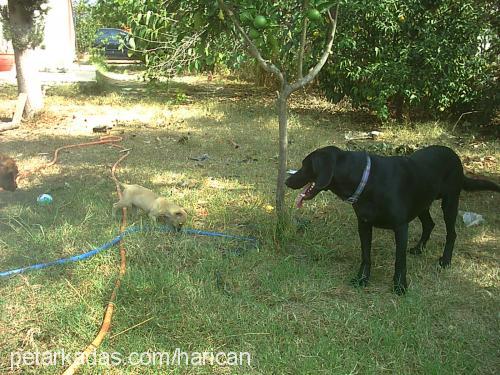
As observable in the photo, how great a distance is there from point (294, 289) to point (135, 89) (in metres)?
11.7

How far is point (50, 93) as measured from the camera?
1216 centimetres

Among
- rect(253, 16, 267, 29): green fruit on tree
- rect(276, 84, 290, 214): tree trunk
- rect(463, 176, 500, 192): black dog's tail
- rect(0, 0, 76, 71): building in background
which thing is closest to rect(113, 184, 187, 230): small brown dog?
rect(276, 84, 290, 214): tree trunk

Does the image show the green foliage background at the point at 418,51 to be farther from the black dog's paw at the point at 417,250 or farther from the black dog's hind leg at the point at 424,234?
the black dog's paw at the point at 417,250

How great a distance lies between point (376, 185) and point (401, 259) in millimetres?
562

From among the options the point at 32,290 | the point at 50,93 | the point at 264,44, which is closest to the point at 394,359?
the point at 32,290

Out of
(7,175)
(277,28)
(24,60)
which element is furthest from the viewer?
(24,60)

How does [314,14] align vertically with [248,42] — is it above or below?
above

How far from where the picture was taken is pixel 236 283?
11.9 ft

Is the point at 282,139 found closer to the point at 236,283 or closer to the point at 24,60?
the point at 236,283

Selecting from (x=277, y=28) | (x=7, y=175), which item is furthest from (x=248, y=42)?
(x=7, y=175)

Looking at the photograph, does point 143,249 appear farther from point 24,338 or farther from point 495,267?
point 495,267

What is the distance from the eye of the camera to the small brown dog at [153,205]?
14.7 ft

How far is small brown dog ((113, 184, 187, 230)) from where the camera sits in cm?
447

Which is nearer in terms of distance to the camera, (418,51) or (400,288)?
(400,288)
